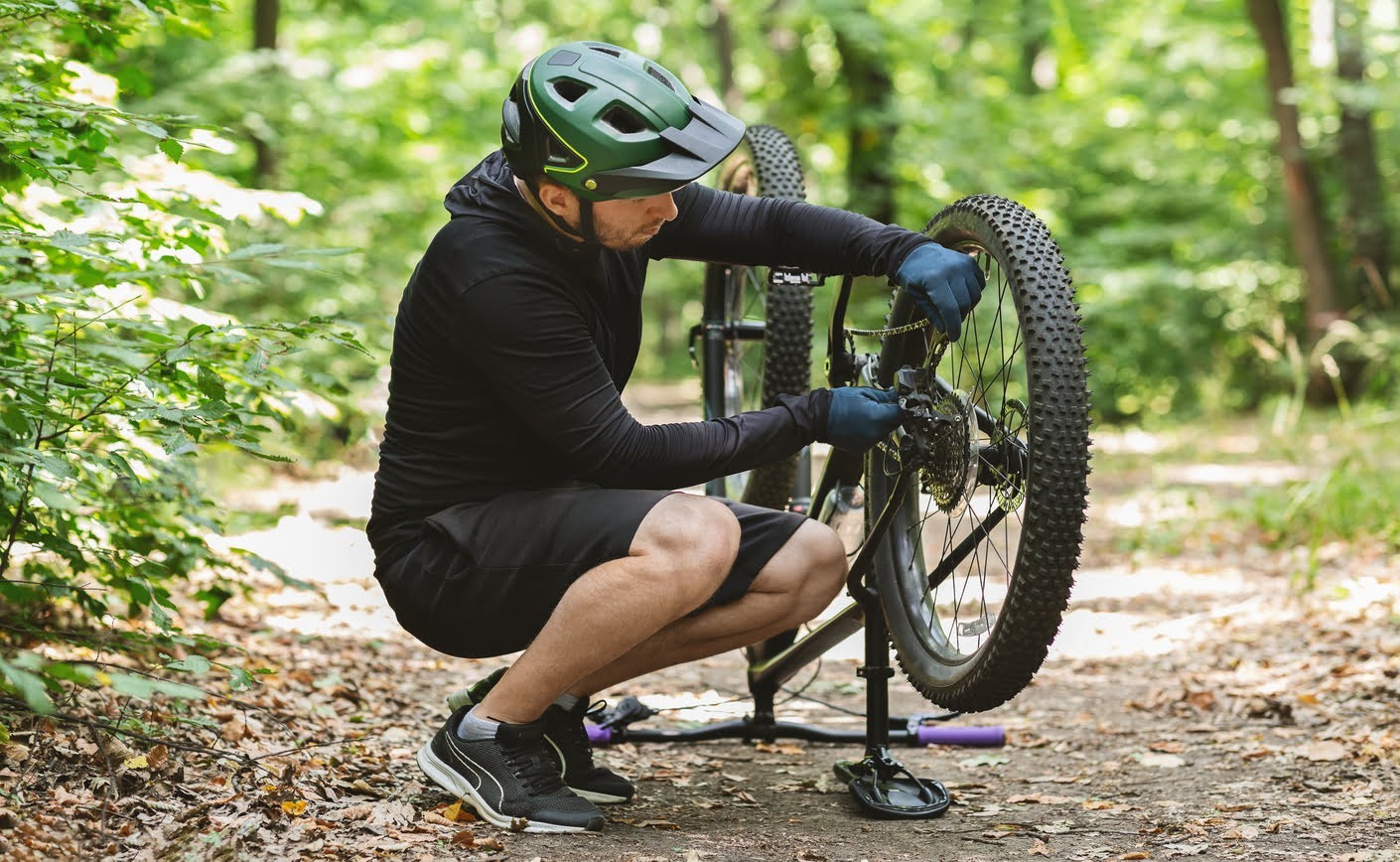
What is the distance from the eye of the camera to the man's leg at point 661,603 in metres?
2.70

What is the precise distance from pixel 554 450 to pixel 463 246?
53cm

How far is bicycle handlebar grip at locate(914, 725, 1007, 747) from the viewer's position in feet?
11.3

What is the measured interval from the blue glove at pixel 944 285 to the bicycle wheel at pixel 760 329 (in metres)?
0.73

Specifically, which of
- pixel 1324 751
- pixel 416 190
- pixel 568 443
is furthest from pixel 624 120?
pixel 416 190

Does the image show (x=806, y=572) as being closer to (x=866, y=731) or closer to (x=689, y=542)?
(x=689, y=542)

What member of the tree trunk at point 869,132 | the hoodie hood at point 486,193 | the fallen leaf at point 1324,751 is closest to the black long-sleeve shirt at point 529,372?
the hoodie hood at point 486,193

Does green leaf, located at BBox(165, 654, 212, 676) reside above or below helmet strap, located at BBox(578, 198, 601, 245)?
below

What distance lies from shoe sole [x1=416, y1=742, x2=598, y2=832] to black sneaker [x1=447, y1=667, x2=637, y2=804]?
187 millimetres

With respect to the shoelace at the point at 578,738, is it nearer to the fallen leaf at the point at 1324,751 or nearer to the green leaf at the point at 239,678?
the green leaf at the point at 239,678

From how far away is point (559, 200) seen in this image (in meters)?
2.67

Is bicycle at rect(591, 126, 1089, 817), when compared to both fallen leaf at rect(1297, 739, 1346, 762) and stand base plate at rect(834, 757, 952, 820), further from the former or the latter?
fallen leaf at rect(1297, 739, 1346, 762)

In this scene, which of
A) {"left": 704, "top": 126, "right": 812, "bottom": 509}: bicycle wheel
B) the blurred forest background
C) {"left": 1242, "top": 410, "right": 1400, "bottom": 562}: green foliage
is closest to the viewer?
the blurred forest background

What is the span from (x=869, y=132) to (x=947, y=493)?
908cm

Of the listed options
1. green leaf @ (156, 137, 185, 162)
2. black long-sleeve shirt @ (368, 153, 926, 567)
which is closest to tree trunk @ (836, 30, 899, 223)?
black long-sleeve shirt @ (368, 153, 926, 567)
